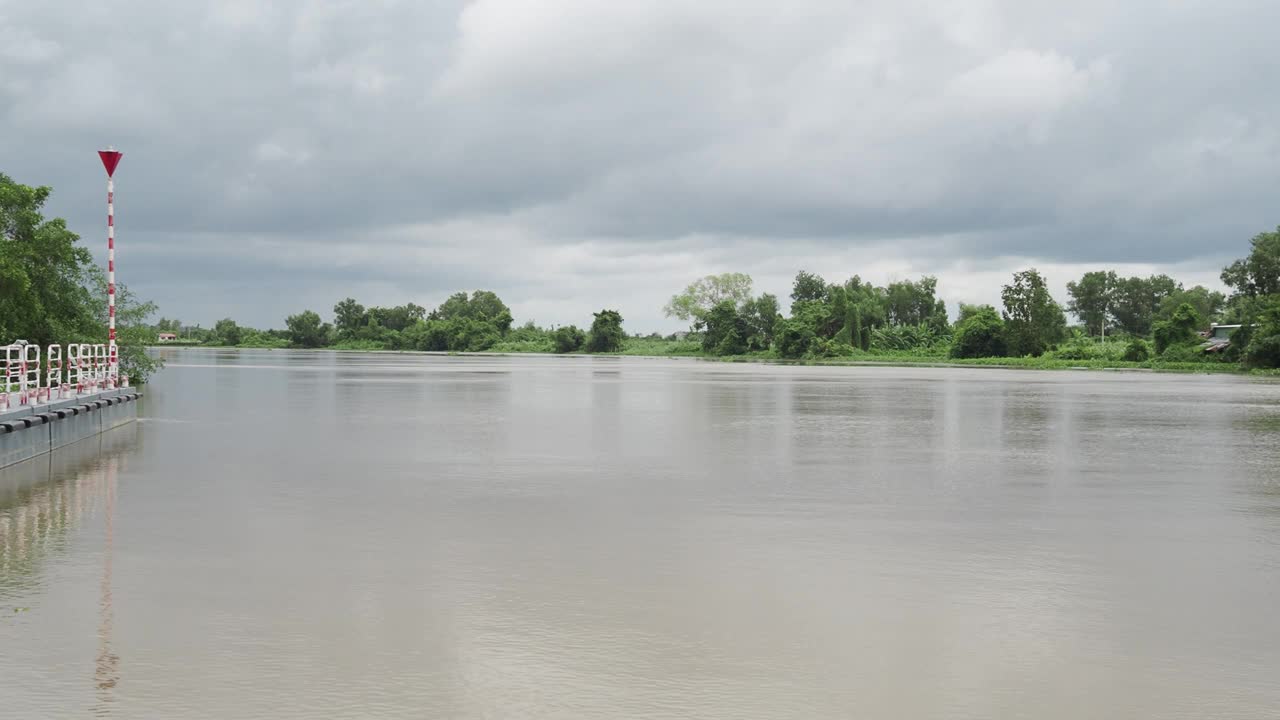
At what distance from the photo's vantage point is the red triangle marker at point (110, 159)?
Answer: 26.9 metres

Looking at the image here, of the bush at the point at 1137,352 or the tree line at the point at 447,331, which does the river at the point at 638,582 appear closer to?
the bush at the point at 1137,352

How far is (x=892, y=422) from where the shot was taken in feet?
91.1

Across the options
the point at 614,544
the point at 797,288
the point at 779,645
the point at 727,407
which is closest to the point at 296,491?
the point at 614,544

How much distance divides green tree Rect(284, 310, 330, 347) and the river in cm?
17378

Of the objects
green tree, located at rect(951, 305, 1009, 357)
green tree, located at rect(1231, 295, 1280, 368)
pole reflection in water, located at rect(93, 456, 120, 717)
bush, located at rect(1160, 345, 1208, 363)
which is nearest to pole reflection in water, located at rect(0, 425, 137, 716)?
pole reflection in water, located at rect(93, 456, 120, 717)

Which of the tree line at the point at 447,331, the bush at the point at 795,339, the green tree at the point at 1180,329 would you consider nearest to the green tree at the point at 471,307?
the tree line at the point at 447,331

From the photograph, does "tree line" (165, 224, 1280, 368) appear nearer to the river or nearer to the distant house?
the distant house

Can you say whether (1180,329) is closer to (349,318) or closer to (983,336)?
(983,336)

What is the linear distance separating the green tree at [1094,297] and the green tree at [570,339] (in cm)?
6814

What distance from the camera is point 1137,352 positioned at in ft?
293

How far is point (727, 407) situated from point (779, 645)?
1034 inches

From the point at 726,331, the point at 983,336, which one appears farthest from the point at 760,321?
the point at 983,336

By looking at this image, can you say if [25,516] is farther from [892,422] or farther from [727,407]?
[727,407]

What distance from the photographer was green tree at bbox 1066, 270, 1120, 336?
14962 centimetres
